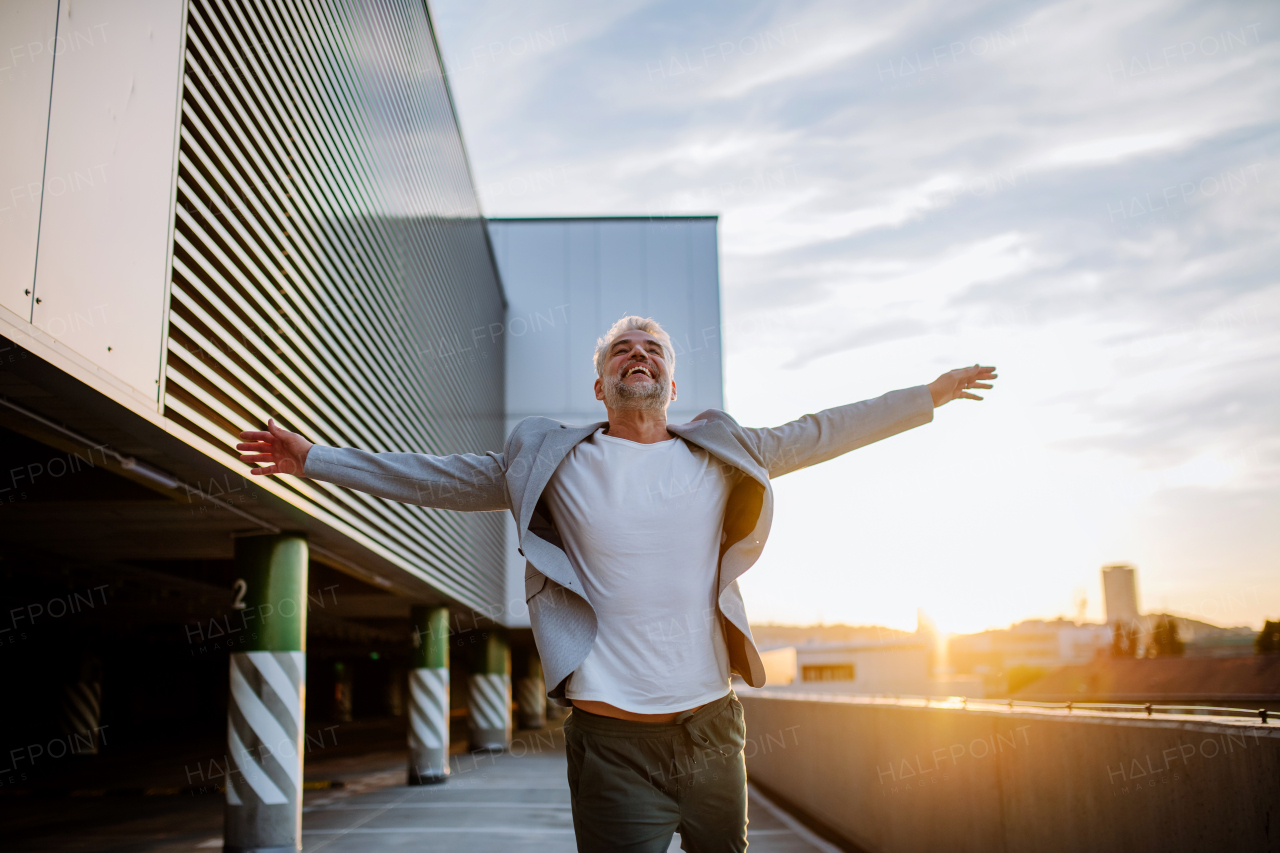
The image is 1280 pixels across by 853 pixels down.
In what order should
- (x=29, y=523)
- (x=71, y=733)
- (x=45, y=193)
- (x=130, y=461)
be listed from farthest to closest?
(x=71, y=733) < (x=29, y=523) < (x=130, y=461) < (x=45, y=193)

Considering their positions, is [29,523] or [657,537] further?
[29,523]

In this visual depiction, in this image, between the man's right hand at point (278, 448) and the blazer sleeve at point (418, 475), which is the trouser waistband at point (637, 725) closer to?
the blazer sleeve at point (418, 475)


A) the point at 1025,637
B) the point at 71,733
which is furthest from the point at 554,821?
the point at 1025,637

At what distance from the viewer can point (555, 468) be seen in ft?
9.01

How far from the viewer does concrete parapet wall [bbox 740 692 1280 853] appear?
3.36 meters

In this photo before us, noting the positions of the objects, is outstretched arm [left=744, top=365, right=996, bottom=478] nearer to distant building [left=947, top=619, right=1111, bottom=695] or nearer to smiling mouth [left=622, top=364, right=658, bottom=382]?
smiling mouth [left=622, top=364, right=658, bottom=382]

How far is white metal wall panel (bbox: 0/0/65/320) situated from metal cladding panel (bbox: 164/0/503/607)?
185cm

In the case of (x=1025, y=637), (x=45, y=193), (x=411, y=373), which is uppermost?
(x=411, y=373)

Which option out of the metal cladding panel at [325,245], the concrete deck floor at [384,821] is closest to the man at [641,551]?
the metal cladding panel at [325,245]

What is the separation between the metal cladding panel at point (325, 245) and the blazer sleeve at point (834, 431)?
4.72 meters

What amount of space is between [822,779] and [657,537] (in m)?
7.78

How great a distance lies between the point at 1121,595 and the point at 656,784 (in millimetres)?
48099

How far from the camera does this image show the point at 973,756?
5.73 metres

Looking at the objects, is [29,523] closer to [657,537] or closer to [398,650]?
[657,537]
